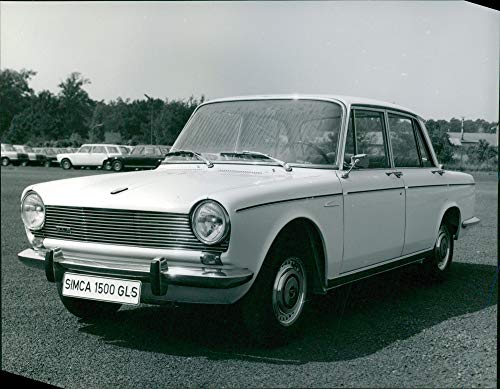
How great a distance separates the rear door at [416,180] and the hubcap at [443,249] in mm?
155

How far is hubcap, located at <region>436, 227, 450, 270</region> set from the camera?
479 centimetres

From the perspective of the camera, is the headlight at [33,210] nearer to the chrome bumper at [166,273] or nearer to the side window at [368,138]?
the chrome bumper at [166,273]

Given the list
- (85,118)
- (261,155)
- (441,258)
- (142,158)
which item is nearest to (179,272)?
(261,155)

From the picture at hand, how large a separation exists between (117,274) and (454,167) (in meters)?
2.48

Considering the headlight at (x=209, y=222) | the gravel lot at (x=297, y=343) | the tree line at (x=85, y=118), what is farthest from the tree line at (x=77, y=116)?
the headlight at (x=209, y=222)

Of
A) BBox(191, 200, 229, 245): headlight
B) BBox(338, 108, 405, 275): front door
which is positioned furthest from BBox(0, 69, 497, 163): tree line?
BBox(191, 200, 229, 245): headlight

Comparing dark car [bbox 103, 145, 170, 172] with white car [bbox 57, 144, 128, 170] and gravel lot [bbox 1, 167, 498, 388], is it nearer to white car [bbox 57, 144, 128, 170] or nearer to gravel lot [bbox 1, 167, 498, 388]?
white car [bbox 57, 144, 128, 170]

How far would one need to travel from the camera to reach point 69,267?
3.34m

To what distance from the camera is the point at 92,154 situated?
4.26 metres

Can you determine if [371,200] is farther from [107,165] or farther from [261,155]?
[107,165]

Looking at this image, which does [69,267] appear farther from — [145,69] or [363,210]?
[363,210]

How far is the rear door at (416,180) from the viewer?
430cm

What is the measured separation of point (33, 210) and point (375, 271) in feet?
6.99

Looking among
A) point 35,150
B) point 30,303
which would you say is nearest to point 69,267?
point 30,303
